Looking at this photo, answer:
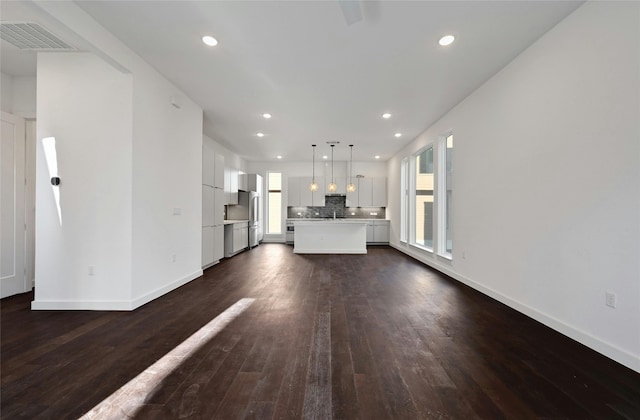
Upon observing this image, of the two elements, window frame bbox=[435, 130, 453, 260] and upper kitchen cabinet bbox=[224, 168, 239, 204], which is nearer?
window frame bbox=[435, 130, 453, 260]

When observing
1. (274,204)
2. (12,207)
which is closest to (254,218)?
(274,204)

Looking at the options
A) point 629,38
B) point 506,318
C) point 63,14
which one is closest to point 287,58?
point 63,14

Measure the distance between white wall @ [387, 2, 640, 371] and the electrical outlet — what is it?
33 mm

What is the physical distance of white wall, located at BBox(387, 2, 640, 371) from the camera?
198cm

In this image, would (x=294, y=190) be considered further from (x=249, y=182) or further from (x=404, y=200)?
(x=404, y=200)

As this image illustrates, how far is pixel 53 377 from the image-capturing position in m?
1.78

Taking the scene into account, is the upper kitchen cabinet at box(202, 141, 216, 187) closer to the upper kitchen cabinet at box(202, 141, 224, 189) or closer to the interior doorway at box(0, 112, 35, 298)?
the upper kitchen cabinet at box(202, 141, 224, 189)

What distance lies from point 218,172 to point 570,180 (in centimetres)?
567

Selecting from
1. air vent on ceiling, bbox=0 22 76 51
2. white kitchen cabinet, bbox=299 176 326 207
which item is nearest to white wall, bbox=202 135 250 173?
white kitchen cabinet, bbox=299 176 326 207

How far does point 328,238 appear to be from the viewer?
7270 mm

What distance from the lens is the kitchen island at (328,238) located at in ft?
23.7

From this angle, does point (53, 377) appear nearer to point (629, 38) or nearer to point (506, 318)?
point (506, 318)

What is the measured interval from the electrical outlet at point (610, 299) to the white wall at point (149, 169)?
14.5 ft

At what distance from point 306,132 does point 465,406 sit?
543cm
